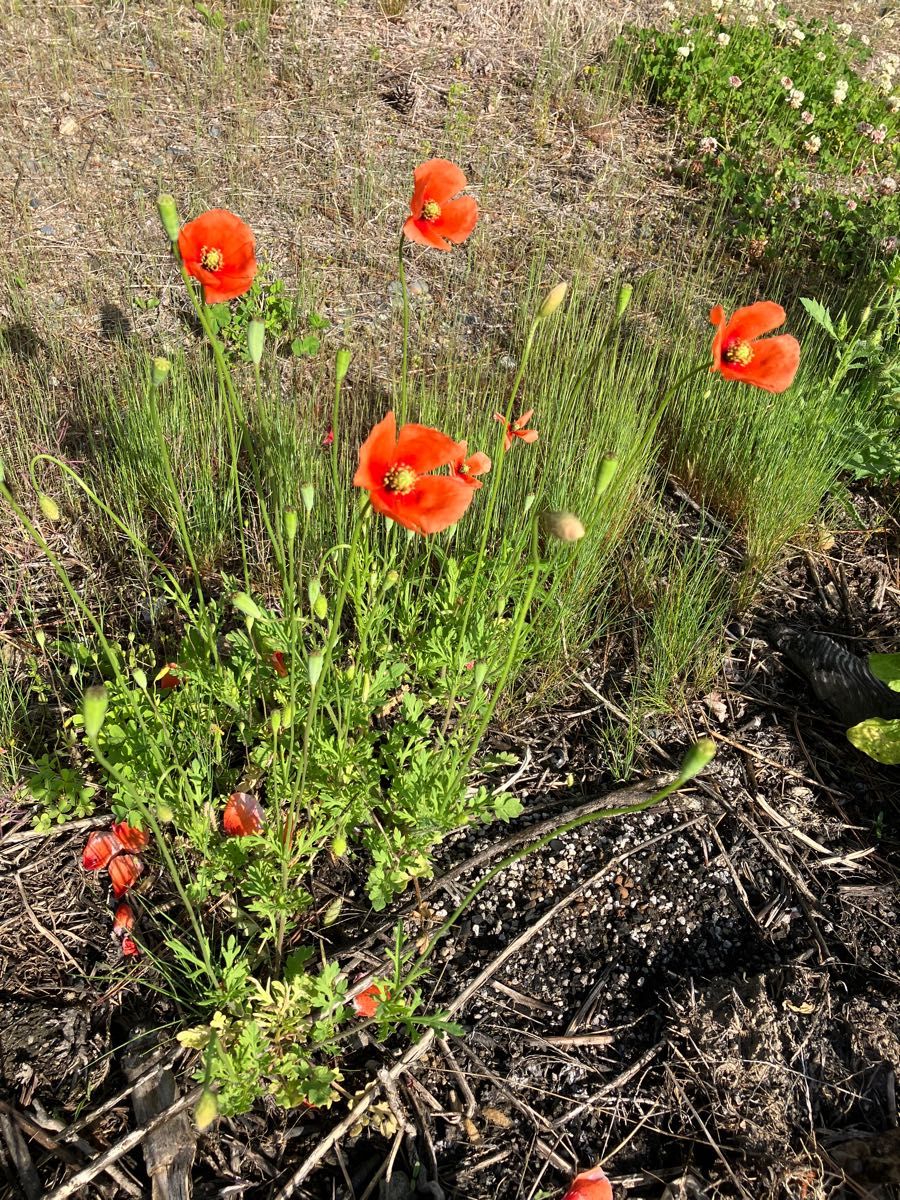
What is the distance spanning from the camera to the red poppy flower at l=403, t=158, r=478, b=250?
73.0 inches

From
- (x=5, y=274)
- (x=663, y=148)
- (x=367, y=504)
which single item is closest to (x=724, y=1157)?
(x=367, y=504)

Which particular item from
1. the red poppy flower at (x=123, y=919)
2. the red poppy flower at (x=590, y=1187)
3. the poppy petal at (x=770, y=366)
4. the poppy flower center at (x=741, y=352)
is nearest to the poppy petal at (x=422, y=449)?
the poppy petal at (x=770, y=366)

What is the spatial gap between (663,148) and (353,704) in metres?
4.64

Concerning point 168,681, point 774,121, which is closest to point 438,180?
point 168,681

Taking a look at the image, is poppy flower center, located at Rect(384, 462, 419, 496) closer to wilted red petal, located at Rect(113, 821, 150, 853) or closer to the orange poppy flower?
the orange poppy flower

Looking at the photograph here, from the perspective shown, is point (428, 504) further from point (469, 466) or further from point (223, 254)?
point (223, 254)

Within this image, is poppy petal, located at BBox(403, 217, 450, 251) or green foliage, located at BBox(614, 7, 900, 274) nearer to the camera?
poppy petal, located at BBox(403, 217, 450, 251)

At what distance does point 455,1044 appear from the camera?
180 cm

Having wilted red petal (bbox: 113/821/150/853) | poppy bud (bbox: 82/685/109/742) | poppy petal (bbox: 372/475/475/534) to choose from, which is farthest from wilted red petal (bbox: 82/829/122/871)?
poppy petal (bbox: 372/475/475/534)

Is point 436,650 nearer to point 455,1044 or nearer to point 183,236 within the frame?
point 455,1044

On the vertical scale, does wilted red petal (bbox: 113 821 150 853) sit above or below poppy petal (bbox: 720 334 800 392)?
below

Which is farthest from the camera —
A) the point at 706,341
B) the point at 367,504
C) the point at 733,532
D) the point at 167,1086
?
the point at 706,341

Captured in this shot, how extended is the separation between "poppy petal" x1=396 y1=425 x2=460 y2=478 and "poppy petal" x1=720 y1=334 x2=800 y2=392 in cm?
62

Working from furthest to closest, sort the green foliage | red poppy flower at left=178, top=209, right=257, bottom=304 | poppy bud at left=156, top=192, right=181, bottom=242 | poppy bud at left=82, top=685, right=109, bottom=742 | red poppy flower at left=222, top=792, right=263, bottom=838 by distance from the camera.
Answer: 1. the green foliage
2. red poppy flower at left=222, top=792, right=263, bottom=838
3. red poppy flower at left=178, top=209, right=257, bottom=304
4. poppy bud at left=156, top=192, right=181, bottom=242
5. poppy bud at left=82, top=685, right=109, bottom=742
